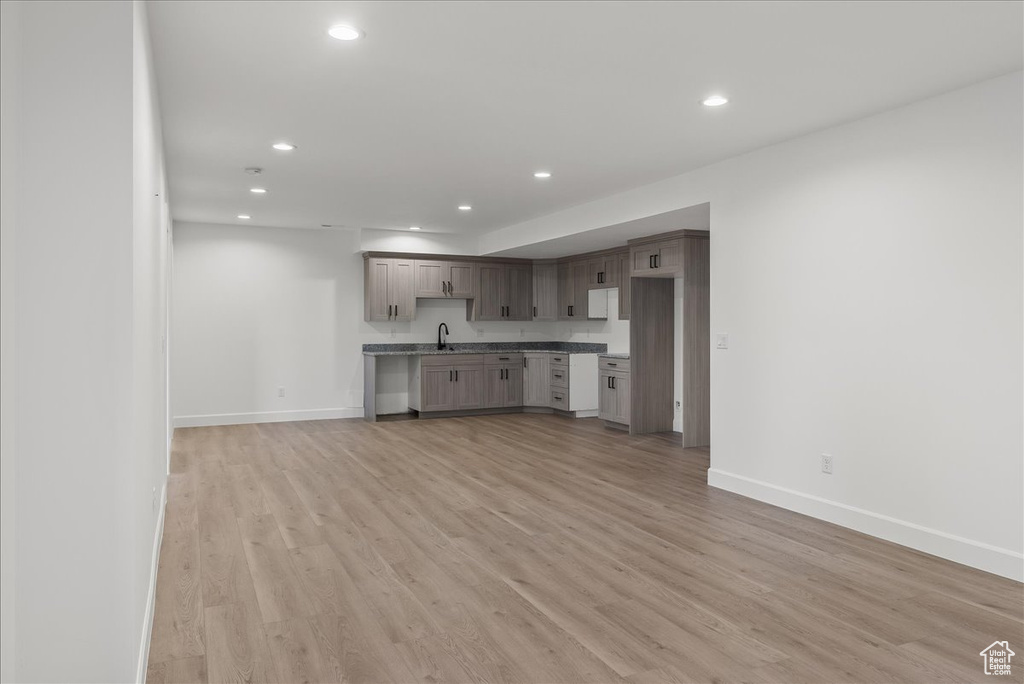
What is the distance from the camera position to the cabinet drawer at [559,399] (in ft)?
30.2

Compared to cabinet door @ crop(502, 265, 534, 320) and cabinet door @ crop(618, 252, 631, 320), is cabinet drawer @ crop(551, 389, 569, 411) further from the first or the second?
cabinet door @ crop(618, 252, 631, 320)

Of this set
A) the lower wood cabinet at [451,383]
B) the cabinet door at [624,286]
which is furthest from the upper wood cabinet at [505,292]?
the cabinet door at [624,286]

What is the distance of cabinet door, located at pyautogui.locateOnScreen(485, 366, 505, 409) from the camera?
A: 957cm

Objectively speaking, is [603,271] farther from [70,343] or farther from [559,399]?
[70,343]

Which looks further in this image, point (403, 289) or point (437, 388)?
point (403, 289)

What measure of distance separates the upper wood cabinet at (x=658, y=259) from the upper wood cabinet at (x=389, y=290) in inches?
131

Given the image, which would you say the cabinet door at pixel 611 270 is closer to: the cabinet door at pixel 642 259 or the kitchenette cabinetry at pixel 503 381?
the cabinet door at pixel 642 259

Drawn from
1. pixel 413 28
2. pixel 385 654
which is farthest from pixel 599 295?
pixel 385 654

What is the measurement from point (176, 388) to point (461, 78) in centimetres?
639

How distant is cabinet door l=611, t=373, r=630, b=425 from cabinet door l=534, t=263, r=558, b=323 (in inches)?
92.7

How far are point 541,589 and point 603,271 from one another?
20.3 ft

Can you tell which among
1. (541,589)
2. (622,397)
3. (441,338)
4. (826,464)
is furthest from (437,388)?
(541,589)

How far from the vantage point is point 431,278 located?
9477mm

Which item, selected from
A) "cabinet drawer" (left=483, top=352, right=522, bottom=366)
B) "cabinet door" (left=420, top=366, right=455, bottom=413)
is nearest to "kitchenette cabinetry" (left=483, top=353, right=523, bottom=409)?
"cabinet drawer" (left=483, top=352, right=522, bottom=366)
